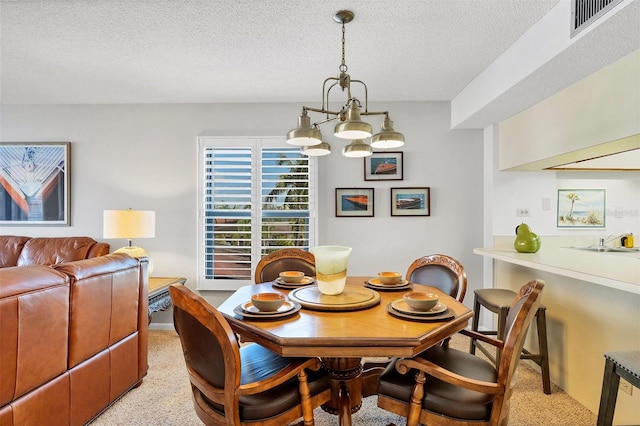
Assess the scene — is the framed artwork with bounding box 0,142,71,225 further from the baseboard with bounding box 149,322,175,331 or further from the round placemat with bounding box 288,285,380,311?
the round placemat with bounding box 288,285,380,311

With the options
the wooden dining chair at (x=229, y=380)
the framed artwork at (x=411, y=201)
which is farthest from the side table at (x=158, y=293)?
the framed artwork at (x=411, y=201)

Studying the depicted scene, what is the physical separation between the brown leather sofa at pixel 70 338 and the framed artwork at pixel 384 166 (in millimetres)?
2383

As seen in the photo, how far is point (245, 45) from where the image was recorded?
2.56 metres

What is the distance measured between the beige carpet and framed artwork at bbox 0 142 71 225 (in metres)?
2.48

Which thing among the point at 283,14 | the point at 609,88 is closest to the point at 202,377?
the point at 283,14

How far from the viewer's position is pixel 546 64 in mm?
2221

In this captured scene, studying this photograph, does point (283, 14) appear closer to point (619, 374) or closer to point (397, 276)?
point (397, 276)

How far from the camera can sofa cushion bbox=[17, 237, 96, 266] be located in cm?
353

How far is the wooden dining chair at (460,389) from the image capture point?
1331 mm

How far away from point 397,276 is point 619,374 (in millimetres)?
1118

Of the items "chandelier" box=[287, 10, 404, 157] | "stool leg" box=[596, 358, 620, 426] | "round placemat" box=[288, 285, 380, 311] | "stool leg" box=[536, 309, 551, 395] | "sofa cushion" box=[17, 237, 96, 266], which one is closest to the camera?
"stool leg" box=[596, 358, 620, 426]

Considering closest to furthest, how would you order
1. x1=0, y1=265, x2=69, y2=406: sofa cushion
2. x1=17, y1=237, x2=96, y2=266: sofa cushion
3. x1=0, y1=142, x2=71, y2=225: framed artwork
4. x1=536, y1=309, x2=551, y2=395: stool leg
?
x1=0, y1=265, x2=69, y2=406: sofa cushion < x1=536, y1=309, x2=551, y2=395: stool leg < x1=17, y1=237, x2=96, y2=266: sofa cushion < x1=0, y1=142, x2=71, y2=225: framed artwork

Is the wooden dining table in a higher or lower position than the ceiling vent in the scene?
lower

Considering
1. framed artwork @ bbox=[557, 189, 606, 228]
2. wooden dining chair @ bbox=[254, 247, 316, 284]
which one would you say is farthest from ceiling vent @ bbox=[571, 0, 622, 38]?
framed artwork @ bbox=[557, 189, 606, 228]
